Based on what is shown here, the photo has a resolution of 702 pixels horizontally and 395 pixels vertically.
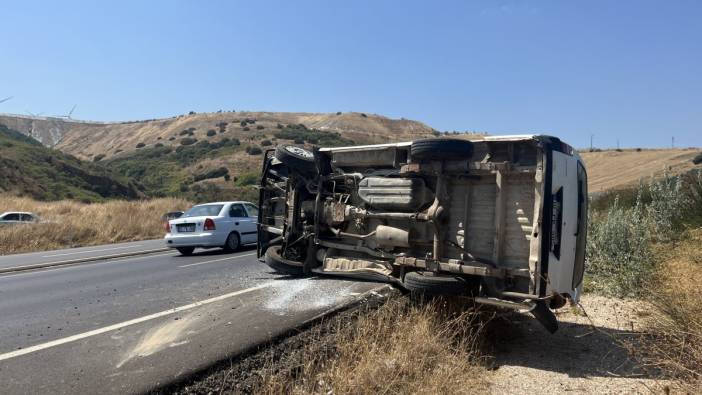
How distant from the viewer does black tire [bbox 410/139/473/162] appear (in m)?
5.71

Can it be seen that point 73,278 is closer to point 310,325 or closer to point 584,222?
point 310,325

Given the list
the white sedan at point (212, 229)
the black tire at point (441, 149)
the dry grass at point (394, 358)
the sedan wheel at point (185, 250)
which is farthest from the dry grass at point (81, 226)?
the black tire at point (441, 149)

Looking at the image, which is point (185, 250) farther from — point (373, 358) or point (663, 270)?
point (663, 270)

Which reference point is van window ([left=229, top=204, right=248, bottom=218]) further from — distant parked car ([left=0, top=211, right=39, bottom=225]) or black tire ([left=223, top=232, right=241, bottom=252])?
distant parked car ([left=0, top=211, right=39, bottom=225])

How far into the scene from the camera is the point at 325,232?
7383 mm

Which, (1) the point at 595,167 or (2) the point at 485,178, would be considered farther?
(1) the point at 595,167

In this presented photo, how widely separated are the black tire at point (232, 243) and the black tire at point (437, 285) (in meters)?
9.80

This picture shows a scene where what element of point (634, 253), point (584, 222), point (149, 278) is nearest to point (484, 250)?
point (584, 222)

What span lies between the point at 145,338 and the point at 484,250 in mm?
3634

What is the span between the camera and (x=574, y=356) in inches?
238

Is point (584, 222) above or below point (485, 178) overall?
below

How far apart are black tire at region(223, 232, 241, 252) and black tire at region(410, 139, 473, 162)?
31.9 ft

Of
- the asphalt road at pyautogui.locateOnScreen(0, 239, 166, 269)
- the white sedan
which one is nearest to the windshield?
the white sedan

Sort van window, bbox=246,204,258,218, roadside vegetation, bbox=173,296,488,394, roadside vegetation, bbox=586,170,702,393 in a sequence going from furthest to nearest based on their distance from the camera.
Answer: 1. van window, bbox=246,204,258,218
2. roadside vegetation, bbox=586,170,702,393
3. roadside vegetation, bbox=173,296,488,394
